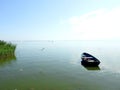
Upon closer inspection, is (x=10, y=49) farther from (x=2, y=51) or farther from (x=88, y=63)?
(x=88, y=63)

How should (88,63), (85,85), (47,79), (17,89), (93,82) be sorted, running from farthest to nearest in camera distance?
(88,63)
(47,79)
(93,82)
(85,85)
(17,89)

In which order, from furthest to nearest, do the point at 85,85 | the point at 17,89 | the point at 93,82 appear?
the point at 93,82
the point at 85,85
the point at 17,89

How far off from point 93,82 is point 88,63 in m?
8.99

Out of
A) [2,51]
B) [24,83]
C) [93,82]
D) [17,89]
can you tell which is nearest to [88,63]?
[93,82]

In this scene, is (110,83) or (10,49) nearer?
(110,83)

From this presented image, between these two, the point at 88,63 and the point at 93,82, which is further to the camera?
the point at 88,63

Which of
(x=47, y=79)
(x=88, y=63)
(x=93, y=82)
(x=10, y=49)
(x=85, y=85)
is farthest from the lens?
(x=10, y=49)

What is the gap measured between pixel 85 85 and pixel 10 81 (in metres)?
8.04

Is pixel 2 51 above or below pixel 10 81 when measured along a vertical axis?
above

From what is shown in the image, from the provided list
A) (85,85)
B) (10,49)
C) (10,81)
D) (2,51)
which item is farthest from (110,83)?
(10,49)

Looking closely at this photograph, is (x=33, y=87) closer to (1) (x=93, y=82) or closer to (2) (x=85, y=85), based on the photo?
(2) (x=85, y=85)

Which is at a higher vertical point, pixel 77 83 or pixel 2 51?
pixel 2 51

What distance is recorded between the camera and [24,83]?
677 inches

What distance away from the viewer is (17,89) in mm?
15102
